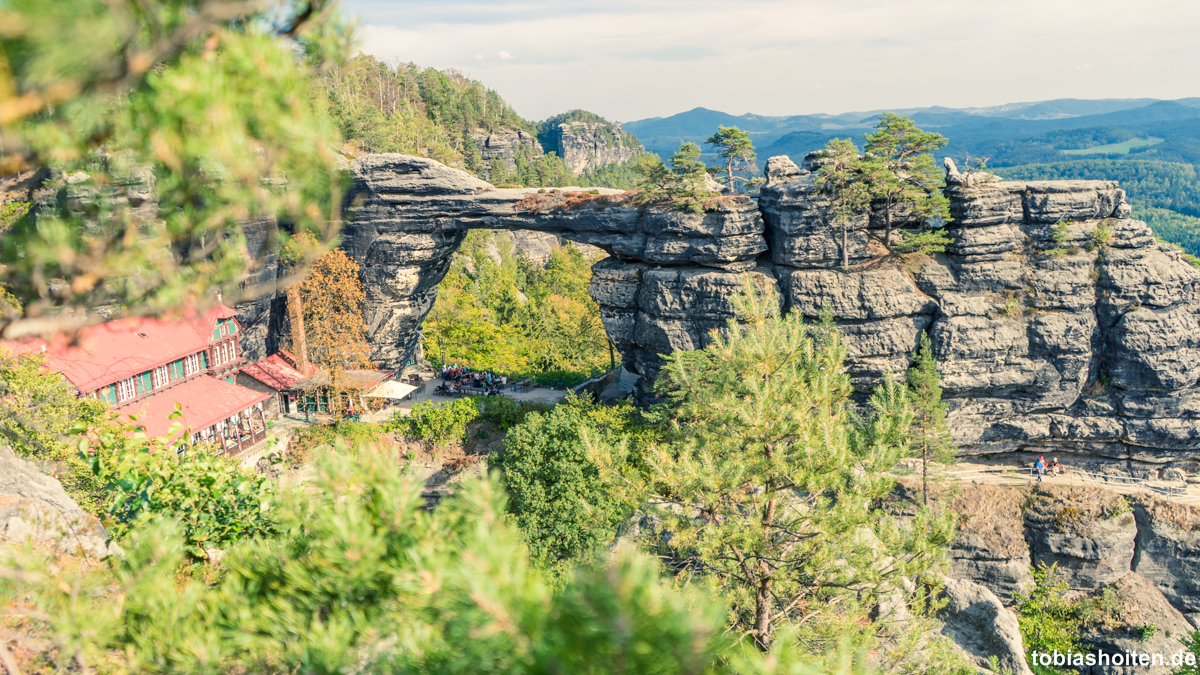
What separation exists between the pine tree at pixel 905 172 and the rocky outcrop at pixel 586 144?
9957 cm

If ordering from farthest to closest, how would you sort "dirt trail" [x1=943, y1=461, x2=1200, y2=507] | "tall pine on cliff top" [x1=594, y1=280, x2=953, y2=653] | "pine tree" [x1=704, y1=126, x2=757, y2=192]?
1. "pine tree" [x1=704, y1=126, x2=757, y2=192]
2. "dirt trail" [x1=943, y1=461, x2=1200, y2=507]
3. "tall pine on cliff top" [x1=594, y1=280, x2=953, y2=653]

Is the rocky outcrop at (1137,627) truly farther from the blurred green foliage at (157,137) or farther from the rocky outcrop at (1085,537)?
the blurred green foliage at (157,137)

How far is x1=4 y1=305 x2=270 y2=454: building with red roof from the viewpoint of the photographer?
808 inches

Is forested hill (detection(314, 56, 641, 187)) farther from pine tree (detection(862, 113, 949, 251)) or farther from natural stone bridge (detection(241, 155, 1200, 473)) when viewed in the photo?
pine tree (detection(862, 113, 949, 251))

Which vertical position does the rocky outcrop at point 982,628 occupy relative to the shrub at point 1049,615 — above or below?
above

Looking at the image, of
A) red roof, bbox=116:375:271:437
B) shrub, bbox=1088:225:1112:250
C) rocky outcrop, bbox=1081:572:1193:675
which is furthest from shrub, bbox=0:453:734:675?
shrub, bbox=1088:225:1112:250

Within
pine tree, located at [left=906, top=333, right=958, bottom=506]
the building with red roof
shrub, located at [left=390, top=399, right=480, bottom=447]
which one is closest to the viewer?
the building with red roof

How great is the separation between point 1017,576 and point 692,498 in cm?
2316

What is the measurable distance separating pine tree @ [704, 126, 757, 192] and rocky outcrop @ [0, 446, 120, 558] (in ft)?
80.8

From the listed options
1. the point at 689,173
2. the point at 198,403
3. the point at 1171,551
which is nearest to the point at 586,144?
the point at 689,173

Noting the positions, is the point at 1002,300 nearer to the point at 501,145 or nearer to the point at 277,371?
the point at 277,371

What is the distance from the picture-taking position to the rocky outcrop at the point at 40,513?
629 cm

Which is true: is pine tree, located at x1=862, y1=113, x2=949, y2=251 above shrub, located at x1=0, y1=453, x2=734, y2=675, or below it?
above

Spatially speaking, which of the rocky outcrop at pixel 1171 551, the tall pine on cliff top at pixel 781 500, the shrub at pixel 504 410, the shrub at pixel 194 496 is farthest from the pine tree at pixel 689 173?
the shrub at pixel 194 496
